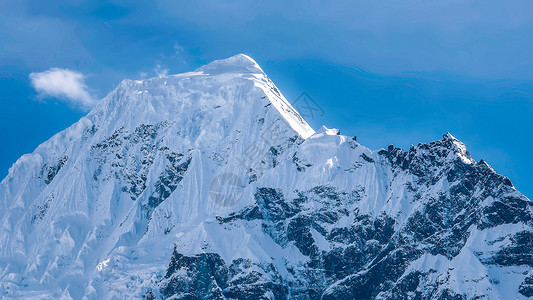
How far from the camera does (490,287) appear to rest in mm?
199125

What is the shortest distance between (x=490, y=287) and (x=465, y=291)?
20.0ft

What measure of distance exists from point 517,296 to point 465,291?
1257cm

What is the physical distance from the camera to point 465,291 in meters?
200

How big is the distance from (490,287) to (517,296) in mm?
6852

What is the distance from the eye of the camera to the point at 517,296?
19888 centimetres
